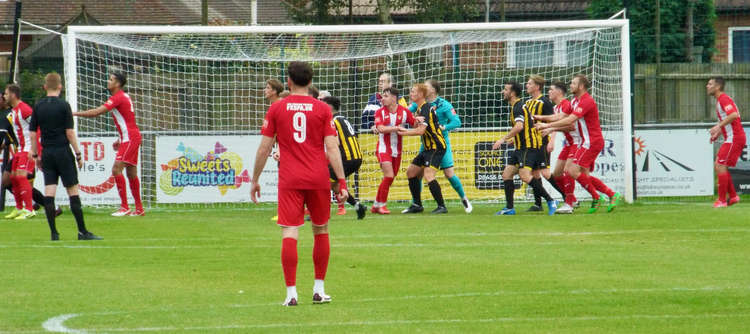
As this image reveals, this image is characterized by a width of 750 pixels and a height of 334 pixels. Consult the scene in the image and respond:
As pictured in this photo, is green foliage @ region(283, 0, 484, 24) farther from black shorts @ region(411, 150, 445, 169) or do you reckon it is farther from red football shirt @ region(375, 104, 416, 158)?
black shorts @ region(411, 150, 445, 169)

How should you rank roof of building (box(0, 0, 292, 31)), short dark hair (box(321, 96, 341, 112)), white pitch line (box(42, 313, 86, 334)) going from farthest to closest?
roof of building (box(0, 0, 292, 31)), short dark hair (box(321, 96, 341, 112)), white pitch line (box(42, 313, 86, 334))

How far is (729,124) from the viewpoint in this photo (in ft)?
54.8

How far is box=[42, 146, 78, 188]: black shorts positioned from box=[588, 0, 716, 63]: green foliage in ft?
53.9

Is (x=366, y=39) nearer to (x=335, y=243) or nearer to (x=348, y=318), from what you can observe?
(x=335, y=243)

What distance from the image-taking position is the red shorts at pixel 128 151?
636 inches


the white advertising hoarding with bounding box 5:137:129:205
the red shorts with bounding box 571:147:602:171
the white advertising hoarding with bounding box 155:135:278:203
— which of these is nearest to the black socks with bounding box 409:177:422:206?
the red shorts with bounding box 571:147:602:171

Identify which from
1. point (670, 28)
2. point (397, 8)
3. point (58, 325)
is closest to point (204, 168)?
point (397, 8)

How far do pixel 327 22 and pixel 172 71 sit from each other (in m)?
8.24

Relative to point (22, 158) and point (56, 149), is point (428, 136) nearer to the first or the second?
point (56, 149)

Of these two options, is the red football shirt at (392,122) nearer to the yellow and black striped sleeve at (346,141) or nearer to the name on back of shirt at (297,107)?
the yellow and black striped sleeve at (346,141)

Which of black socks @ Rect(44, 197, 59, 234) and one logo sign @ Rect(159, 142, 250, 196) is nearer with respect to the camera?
black socks @ Rect(44, 197, 59, 234)

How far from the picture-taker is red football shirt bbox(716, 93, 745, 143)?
1653 centimetres

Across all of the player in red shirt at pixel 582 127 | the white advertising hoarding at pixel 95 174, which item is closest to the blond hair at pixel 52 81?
the white advertising hoarding at pixel 95 174

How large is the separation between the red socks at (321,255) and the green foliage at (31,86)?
15.8 m
